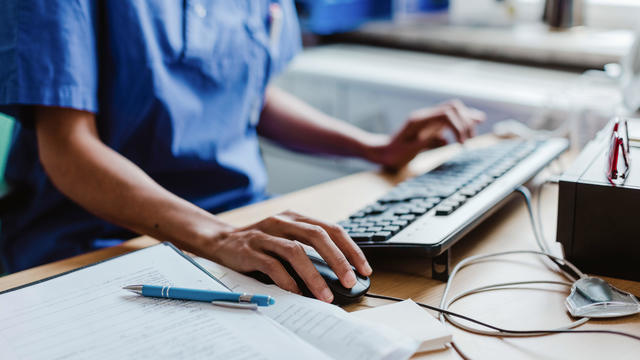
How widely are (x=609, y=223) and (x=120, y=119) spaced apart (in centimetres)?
65

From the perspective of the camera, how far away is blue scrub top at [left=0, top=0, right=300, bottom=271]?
773 mm

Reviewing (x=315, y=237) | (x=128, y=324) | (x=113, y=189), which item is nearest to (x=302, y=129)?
(x=113, y=189)

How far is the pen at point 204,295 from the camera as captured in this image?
529 mm

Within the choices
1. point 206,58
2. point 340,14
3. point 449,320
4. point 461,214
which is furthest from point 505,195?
point 340,14

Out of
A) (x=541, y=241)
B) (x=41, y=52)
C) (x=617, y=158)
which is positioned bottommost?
(x=541, y=241)

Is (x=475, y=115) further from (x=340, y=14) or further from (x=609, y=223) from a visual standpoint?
(x=340, y=14)

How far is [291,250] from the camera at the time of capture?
1.97 feet

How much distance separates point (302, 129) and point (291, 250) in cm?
66

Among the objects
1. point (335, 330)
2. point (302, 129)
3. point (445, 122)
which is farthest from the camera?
point (302, 129)

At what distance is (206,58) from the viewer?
3.14ft

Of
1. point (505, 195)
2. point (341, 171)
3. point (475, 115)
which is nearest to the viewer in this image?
point (505, 195)

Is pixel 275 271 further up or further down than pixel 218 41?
further down

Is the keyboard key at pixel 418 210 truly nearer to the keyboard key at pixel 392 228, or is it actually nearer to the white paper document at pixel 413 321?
the keyboard key at pixel 392 228

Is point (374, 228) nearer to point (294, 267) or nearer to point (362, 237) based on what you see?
point (362, 237)
